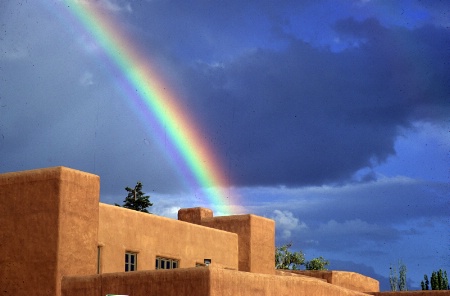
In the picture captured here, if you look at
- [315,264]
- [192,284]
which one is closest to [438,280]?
[315,264]

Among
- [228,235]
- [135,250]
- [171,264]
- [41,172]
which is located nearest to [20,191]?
[41,172]

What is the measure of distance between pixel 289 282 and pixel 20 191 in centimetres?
1040

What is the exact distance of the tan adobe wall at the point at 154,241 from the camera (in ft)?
107

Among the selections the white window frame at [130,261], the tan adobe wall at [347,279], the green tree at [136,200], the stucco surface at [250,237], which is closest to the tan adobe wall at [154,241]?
the white window frame at [130,261]

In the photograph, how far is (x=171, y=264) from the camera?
120 ft

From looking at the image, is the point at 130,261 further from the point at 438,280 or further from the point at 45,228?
the point at 438,280

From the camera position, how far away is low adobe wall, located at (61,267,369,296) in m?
25.5

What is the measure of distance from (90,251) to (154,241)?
17.2 feet

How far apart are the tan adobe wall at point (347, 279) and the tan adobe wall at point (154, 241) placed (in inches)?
288

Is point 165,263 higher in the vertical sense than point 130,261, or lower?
higher

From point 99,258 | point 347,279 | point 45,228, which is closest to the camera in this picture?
point 45,228

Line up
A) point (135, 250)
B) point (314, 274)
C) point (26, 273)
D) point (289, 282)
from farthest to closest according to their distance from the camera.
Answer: point (314, 274) < point (135, 250) < point (26, 273) < point (289, 282)

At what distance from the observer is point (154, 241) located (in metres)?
35.4

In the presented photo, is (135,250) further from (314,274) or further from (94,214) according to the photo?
(314,274)
